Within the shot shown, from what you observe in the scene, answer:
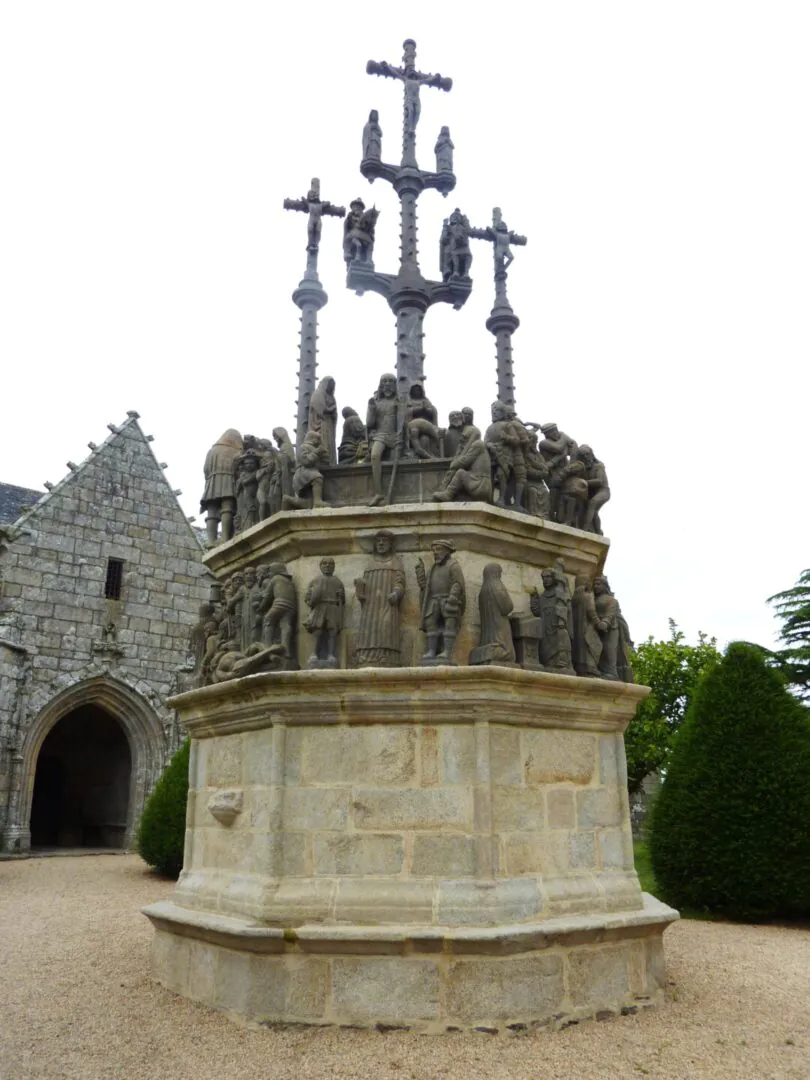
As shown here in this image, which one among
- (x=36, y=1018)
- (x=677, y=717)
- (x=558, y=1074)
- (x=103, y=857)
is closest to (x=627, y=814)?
(x=558, y=1074)

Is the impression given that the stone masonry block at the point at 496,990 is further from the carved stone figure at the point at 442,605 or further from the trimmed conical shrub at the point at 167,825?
the trimmed conical shrub at the point at 167,825

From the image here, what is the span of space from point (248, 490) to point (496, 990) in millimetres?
4538

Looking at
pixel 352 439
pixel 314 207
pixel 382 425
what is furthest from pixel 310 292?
pixel 382 425

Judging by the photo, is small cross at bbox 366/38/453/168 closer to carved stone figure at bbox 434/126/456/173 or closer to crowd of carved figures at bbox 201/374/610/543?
carved stone figure at bbox 434/126/456/173

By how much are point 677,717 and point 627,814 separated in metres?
21.0

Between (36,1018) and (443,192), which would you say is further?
(443,192)

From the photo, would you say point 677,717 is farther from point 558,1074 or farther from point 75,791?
point 558,1074

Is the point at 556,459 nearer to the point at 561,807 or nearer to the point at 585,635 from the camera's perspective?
the point at 585,635

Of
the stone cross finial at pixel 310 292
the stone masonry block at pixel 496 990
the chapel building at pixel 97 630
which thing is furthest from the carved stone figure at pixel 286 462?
the chapel building at pixel 97 630

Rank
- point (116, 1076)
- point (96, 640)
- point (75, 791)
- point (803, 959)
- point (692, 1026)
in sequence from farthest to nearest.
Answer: point (75, 791) < point (96, 640) < point (803, 959) < point (692, 1026) < point (116, 1076)

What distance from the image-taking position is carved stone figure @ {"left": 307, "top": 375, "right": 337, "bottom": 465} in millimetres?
7996

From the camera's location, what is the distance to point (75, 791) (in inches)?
887

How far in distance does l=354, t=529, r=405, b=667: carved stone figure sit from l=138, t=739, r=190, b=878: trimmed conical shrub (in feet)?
27.6

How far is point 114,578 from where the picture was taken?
20.4 metres
